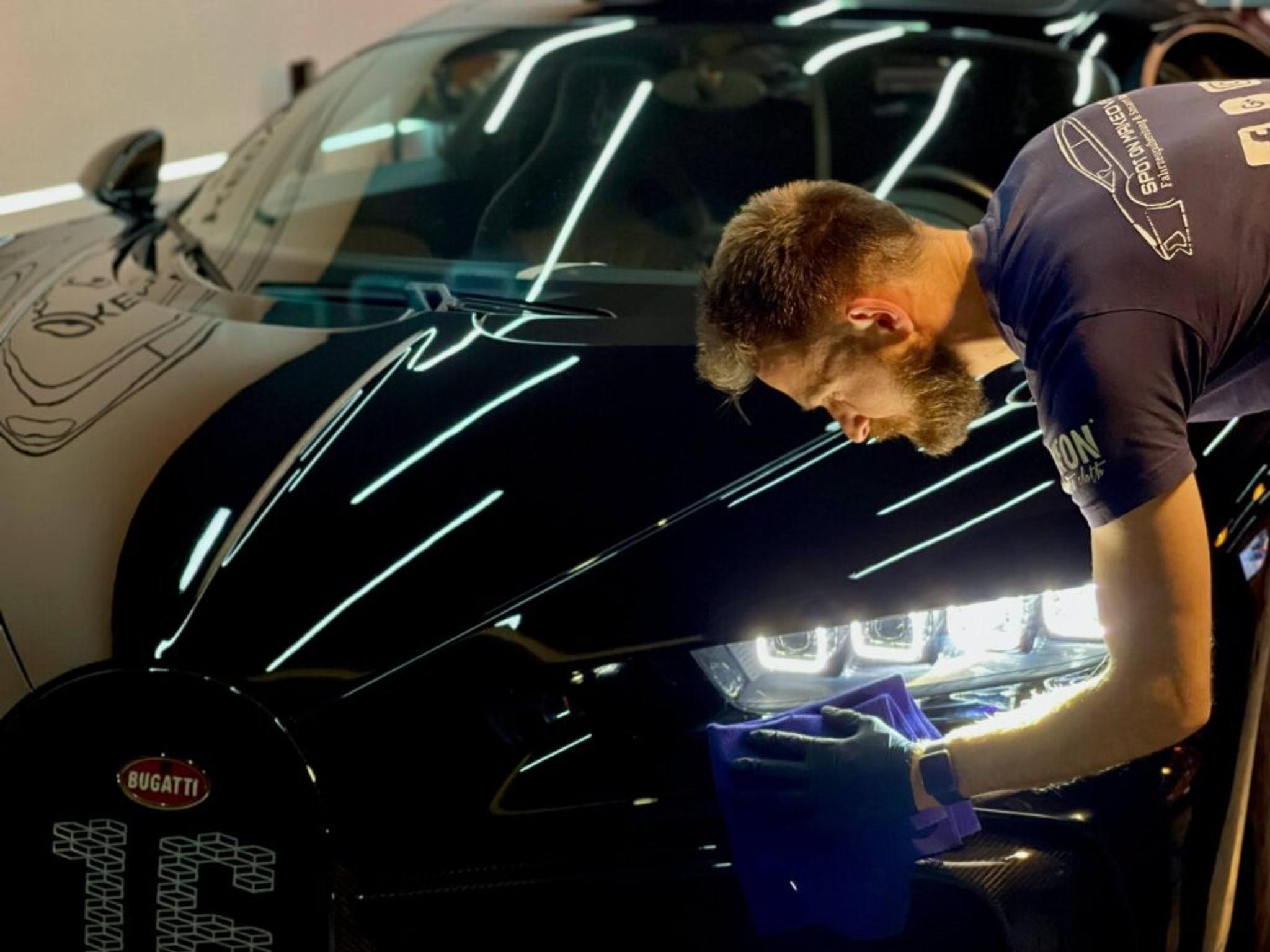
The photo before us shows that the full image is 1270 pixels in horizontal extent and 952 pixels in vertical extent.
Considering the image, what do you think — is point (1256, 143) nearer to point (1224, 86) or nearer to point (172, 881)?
point (1224, 86)

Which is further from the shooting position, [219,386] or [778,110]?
[778,110]

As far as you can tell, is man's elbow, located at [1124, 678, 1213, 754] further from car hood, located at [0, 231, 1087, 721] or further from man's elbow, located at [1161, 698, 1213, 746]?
car hood, located at [0, 231, 1087, 721]

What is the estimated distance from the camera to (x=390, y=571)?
5.05 feet

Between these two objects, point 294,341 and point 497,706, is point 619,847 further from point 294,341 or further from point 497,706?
point 294,341

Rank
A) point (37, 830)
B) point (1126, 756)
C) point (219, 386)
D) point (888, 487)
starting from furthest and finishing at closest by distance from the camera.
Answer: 1. point (219, 386)
2. point (888, 487)
3. point (37, 830)
4. point (1126, 756)

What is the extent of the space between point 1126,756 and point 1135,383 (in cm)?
35

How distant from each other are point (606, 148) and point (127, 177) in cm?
108

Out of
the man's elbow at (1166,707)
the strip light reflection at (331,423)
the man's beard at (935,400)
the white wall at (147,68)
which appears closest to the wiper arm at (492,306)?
the strip light reflection at (331,423)

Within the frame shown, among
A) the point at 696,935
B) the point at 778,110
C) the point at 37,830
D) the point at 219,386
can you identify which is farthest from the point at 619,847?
the point at 778,110

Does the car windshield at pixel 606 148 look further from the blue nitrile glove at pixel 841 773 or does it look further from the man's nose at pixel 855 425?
the blue nitrile glove at pixel 841 773

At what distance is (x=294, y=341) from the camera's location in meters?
2.07

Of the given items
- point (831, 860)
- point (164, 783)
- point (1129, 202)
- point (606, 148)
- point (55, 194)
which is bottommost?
point (55, 194)

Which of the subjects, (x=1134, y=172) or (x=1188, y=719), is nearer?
(x=1188, y=719)

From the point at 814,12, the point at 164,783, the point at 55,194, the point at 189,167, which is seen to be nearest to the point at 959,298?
the point at 164,783
